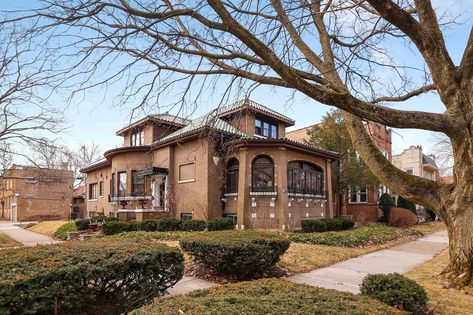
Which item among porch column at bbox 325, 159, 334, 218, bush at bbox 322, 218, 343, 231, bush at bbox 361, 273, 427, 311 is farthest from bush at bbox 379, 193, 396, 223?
bush at bbox 361, 273, 427, 311

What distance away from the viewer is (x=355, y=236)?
15477 millimetres

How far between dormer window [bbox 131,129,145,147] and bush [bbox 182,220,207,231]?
37.9 feet

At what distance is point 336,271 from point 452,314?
13.5 ft

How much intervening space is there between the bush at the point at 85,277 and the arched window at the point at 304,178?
51.9 ft

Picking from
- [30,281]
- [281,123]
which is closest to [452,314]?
[30,281]

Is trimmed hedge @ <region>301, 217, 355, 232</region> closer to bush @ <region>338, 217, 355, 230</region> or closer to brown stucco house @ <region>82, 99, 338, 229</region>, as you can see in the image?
bush @ <region>338, 217, 355, 230</region>

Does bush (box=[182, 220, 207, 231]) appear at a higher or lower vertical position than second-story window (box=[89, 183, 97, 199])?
lower

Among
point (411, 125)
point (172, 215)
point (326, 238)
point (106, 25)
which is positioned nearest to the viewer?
point (106, 25)

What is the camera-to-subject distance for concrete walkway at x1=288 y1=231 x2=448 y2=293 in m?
8.12

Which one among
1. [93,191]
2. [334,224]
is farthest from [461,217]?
[93,191]

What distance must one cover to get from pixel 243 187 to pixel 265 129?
707 centimetres

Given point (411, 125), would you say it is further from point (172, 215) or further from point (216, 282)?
point (172, 215)

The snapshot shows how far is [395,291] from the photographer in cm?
490

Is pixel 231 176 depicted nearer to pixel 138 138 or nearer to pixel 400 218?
pixel 138 138
